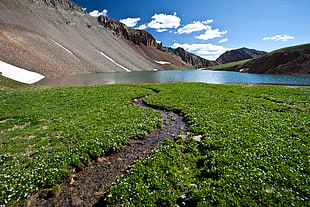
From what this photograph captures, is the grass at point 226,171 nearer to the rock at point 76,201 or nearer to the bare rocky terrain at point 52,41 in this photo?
the rock at point 76,201

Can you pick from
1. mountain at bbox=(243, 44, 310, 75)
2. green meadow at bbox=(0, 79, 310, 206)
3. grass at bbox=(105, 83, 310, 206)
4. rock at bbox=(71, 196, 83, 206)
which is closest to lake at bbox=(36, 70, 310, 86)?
mountain at bbox=(243, 44, 310, 75)

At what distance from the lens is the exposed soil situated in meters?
7.54

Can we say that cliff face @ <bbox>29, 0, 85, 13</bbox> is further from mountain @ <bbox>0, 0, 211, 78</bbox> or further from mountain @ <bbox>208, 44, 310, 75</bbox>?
mountain @ <bbox>208, 44, 310, 75</bbox>

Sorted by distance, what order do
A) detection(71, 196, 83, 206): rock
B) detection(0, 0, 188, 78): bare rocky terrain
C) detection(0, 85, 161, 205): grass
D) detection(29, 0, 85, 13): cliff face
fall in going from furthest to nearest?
detection(29, 0, 85, 13): cliff face, detection(0, 0, 188, 78): bare rocky terrain, detection(0, 85, 161, 205): grass, detection(71, 196, 83, 206): rock

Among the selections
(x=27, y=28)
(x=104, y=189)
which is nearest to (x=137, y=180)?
(x=104, y=189)

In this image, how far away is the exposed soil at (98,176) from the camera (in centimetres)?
754

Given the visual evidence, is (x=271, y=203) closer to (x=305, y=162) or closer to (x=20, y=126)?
(x=305, y=162)

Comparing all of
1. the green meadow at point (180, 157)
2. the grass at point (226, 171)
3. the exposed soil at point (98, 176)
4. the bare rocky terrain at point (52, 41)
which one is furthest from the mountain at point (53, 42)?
the grass at point (226, 171)

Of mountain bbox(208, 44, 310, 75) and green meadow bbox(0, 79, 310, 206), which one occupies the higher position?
mountain bbox(208, 44, 310, 75)

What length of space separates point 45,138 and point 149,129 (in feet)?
30.6

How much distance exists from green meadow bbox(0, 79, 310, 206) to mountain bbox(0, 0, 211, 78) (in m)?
84.9

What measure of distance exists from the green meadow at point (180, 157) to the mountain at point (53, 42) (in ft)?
278

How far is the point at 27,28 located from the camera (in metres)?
113

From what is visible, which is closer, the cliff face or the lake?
the lake
